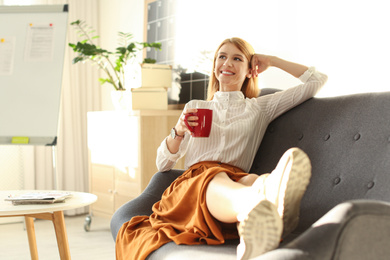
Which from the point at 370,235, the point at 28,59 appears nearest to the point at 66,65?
the point at 28,59

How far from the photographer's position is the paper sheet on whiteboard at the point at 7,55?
10.6 feet

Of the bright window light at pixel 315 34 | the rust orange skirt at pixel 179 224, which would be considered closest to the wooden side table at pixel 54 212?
the rust orange skirt at pixel 179 224

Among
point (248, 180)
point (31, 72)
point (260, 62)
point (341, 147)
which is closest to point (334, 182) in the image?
point (341, 147)

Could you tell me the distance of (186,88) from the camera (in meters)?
3.56

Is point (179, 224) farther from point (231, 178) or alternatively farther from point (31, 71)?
point (31, 71)

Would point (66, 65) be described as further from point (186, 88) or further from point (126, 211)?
point (126, 211)

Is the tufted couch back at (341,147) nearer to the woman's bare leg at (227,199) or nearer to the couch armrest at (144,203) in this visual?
the woman's bare leg at (227,199)

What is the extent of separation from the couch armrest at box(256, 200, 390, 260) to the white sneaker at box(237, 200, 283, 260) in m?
0.06

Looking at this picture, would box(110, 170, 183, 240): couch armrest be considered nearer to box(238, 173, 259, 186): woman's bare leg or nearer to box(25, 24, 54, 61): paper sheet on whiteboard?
box(238, 173, 259, 186): woman's bare leg

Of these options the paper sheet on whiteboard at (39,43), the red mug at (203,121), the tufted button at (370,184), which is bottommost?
the tufted button at (370,184)

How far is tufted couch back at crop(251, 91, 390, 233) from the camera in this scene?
1.59 m

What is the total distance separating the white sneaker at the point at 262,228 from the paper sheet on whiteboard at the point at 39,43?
2.39 meters

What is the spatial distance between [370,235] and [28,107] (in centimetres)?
256

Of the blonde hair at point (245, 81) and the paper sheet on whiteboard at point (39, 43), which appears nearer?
the blonde hair at point (245, 81)
